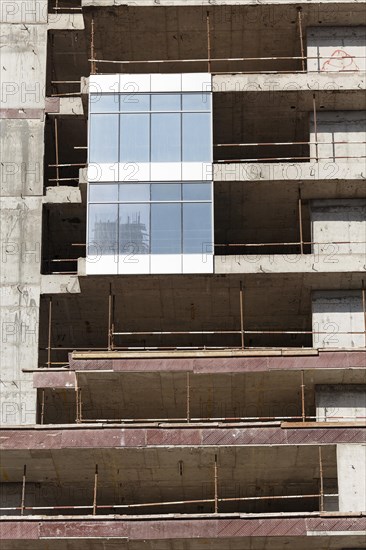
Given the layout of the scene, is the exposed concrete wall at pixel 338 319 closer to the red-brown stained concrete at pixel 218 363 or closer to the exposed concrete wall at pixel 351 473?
the red-brown stained concrete at pixel 218 363

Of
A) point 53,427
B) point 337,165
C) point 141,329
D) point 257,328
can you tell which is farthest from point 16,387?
point 337,165

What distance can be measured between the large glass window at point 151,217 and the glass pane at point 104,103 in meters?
2.69

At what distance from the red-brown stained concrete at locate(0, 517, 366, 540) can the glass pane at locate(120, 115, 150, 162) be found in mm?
12196

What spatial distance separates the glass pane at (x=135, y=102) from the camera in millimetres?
43375

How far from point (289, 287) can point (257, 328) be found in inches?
131

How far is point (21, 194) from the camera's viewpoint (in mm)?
43688

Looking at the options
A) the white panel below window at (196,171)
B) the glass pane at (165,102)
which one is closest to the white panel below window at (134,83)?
the glass pane at (165,102)

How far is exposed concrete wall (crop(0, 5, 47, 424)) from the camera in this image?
137 ft

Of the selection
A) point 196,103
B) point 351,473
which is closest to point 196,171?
point 196,103

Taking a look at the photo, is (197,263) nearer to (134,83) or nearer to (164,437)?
(164,437)

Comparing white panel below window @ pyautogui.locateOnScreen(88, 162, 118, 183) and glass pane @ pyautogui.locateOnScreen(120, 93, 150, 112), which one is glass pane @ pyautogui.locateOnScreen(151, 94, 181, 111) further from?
white panel below window @ pyautogui.locateOnScreen(88, 162, 118, 183)

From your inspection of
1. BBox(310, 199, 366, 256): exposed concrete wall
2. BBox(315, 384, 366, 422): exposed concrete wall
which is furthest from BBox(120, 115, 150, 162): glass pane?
BBox(315, 384, 366, 422): exposed concrete wall

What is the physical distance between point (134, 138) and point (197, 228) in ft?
12.4

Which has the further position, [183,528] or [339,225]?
[339,225]
